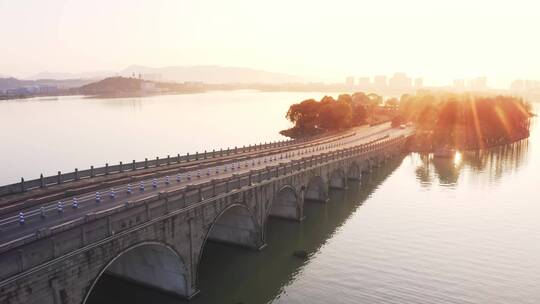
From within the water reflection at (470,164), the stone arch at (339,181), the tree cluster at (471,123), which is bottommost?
the water reflection at (470,164)

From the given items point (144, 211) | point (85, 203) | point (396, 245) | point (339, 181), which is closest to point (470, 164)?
point (339, 181)

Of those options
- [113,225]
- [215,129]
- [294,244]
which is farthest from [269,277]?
[215,129]

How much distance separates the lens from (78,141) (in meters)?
129

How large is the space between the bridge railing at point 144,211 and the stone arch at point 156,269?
3835 mm

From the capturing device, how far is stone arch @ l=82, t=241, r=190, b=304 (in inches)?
1437

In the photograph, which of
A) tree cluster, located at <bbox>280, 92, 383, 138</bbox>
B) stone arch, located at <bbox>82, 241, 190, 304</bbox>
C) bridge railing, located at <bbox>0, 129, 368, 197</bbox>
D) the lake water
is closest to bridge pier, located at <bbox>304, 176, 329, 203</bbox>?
the lake water

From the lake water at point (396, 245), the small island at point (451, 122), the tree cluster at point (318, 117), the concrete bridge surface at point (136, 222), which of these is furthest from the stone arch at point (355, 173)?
the tree cluster at point (318, 117)

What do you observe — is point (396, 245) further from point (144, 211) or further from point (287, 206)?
point (144, 211)

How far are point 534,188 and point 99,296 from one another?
82874mm

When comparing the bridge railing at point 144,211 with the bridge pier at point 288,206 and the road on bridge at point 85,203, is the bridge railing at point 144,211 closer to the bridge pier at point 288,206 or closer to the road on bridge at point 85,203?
the road on bridge at point 85,203

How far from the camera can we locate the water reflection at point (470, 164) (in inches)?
3661

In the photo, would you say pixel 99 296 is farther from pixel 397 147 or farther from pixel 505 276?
pixel 397 147

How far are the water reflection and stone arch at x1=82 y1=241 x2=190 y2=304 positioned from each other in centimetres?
6241

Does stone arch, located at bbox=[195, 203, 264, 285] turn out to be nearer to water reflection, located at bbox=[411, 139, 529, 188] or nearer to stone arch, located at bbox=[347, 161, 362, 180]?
stone arch, located at bbox=[347, 161, 362, 180]
